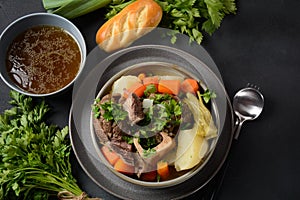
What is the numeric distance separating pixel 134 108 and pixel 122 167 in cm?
31

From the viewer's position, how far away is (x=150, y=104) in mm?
2398

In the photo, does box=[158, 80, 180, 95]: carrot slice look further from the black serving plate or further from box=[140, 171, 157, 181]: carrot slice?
box=[140, 171, 157, 181]: carrot slice

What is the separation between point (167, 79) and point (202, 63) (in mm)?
231

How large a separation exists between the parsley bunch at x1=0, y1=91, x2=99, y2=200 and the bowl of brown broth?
0.11m

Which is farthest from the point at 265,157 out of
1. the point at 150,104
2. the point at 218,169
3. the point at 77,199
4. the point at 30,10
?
the point at 30,10

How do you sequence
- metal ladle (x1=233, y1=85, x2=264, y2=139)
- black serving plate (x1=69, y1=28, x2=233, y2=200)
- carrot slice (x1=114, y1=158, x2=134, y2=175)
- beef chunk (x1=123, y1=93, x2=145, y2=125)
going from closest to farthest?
beef chunk (x1=123, y1=93, x2=145, y2=125), carrot slice (x1=114, y1=158, x2=134, y2=175), black serving plate (x1=69, y1=28, x2=233, y2=200), metal ladle (x1=233, y1=85, x2=264, y2=139)

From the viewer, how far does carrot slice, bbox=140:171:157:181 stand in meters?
2.46

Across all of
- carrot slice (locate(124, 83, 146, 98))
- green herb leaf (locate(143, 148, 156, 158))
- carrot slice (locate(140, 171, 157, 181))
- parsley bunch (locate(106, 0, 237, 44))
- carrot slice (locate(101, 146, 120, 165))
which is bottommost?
carrot slice (locate(140, 171, 157, 181))

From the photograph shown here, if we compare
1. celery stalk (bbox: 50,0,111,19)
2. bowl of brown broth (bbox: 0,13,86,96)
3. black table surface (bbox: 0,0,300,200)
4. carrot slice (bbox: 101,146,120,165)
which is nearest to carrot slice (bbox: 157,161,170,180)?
carrot slice (bbox: 101,146,120,165)

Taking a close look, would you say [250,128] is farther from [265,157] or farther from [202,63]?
[202,63]

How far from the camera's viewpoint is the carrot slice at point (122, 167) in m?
2.41

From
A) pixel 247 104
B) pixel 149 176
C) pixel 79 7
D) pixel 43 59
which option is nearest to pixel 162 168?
pixel 149 176

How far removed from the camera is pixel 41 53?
278 cm

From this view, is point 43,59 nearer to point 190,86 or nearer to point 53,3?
point 53,3
